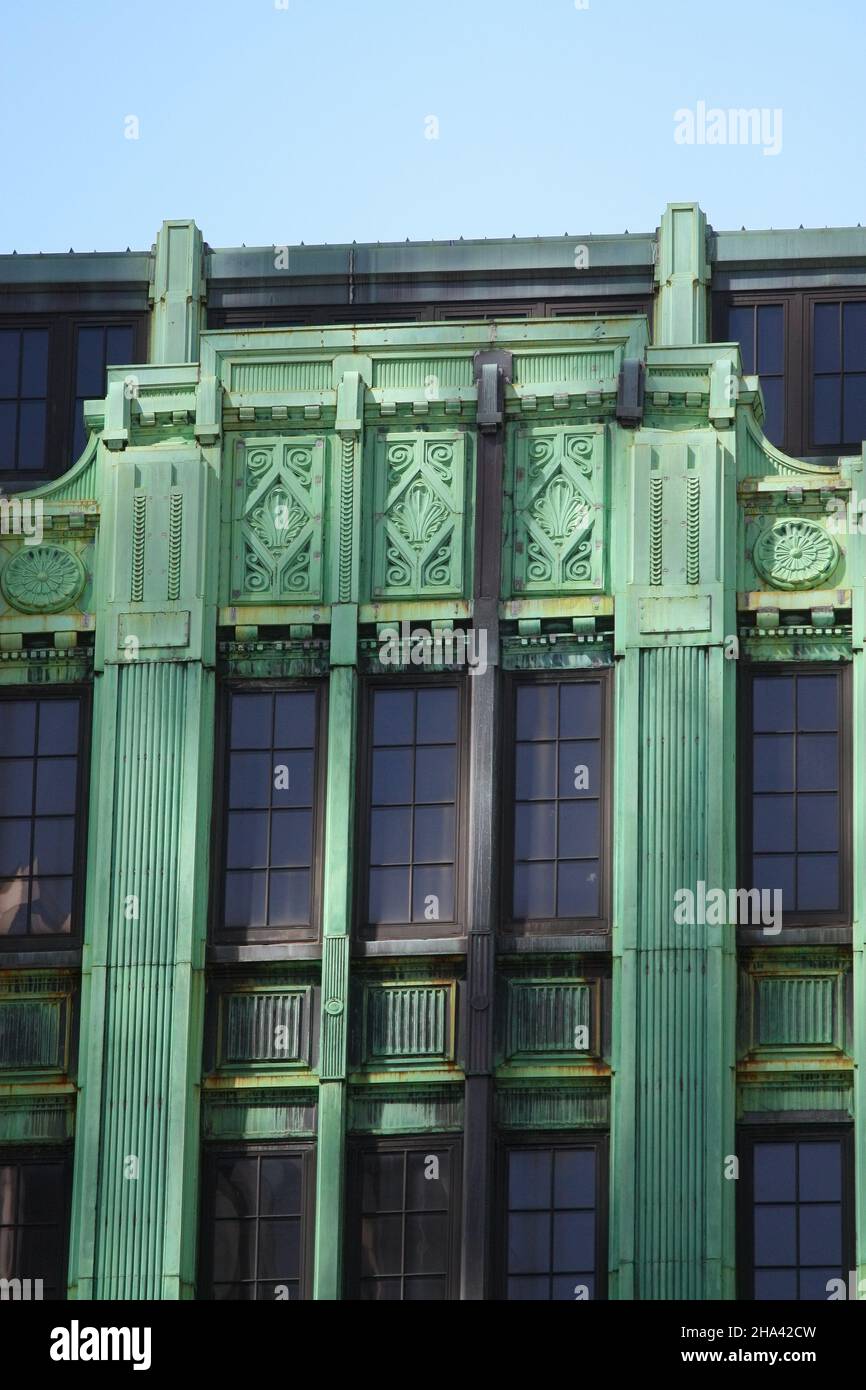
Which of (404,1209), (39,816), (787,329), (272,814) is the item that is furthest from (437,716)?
(787,329)

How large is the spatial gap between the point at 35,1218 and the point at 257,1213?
2.49m

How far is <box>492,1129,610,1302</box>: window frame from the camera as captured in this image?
36.0 m

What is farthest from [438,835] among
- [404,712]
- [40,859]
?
[40,859]

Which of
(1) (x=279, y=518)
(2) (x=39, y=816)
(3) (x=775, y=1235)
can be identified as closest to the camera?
(3) (x=775, y=1235)

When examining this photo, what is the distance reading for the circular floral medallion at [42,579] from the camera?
39312 mm

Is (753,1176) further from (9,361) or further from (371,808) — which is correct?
(9,361)

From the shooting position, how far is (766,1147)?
36500mm

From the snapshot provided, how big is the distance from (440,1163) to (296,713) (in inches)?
212

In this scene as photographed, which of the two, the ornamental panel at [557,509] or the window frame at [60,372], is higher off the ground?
the window frame at [60,372]

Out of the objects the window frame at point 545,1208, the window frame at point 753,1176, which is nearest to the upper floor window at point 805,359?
the window frame at point 753,1176

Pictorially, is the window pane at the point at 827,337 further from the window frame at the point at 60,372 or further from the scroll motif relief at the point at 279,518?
the window frame at the point at 60,372

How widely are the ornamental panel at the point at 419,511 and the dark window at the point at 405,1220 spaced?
20.9 feet

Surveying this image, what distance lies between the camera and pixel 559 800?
124 ft
